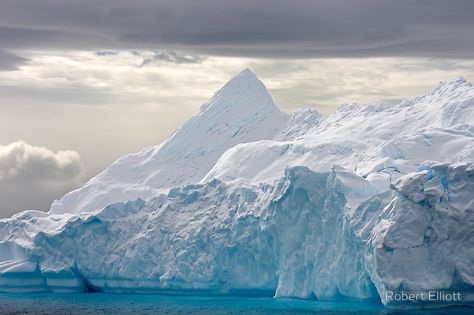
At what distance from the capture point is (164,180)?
78875 millimetres

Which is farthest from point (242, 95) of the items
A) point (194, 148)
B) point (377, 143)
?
point (377, 143)

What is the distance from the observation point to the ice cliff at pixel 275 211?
2057 inches

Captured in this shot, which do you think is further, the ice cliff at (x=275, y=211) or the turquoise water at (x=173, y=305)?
the turquoise water at (x=173, y=305)

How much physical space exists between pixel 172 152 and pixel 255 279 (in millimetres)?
20065

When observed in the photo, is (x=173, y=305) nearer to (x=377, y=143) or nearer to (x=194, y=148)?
(x=377, y=143)

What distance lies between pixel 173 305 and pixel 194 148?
23327 mm

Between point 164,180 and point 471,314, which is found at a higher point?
point 164,180

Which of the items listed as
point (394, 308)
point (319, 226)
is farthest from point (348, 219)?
point (394, 308)

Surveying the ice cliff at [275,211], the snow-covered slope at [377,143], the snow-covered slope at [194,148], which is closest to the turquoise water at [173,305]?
the ice cliff at [275,211]

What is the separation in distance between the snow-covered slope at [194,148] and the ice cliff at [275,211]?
11 cm

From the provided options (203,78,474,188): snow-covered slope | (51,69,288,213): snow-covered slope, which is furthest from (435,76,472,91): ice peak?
(51,69,288,213): snow-covered slope

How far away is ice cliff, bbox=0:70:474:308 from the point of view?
52.2m

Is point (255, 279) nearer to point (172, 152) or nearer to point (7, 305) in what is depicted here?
point (7, 305)

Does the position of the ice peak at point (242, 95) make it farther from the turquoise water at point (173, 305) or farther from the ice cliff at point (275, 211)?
the turquoise water at point (173, 305)
